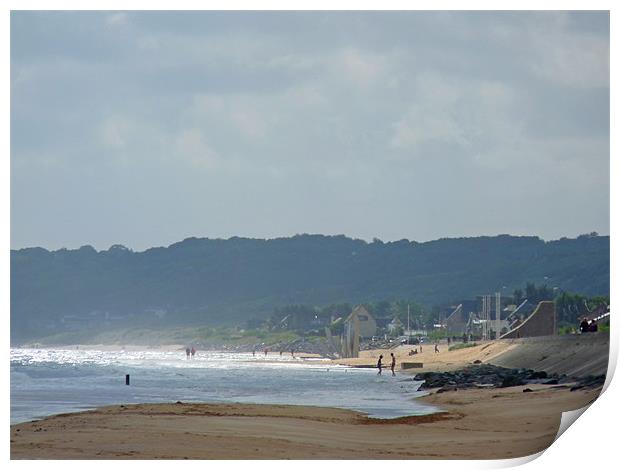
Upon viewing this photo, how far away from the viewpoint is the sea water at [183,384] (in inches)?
795

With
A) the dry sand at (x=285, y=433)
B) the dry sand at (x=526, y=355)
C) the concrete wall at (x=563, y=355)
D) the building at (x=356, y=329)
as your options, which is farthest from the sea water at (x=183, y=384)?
the concrete wall at (x=563, y=355)

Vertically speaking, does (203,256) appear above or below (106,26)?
below

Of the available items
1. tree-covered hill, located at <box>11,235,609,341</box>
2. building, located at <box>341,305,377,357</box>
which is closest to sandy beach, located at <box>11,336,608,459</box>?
tree-covered hill, located at <box>11,235,609,341</box>

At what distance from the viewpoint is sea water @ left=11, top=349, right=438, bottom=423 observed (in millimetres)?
20203

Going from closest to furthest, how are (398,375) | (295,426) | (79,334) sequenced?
(295,426) → (79,334) → (398,375)

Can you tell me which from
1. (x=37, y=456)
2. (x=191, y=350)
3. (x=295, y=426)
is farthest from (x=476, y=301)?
(x=37, y=456)

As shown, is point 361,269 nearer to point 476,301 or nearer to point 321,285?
point 321,285

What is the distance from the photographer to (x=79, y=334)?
19.8 metres

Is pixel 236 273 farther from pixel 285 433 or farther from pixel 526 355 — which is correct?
pixel 526 355

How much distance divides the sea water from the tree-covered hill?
4.14ft

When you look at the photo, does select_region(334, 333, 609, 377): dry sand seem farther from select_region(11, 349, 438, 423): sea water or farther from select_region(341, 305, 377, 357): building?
select_region(11, 349, 438, 423): sea water

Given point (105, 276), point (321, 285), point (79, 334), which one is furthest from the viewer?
point (321, 285)

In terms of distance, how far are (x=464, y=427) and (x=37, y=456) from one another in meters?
5.28

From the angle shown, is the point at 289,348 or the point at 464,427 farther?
the point at 289,348
